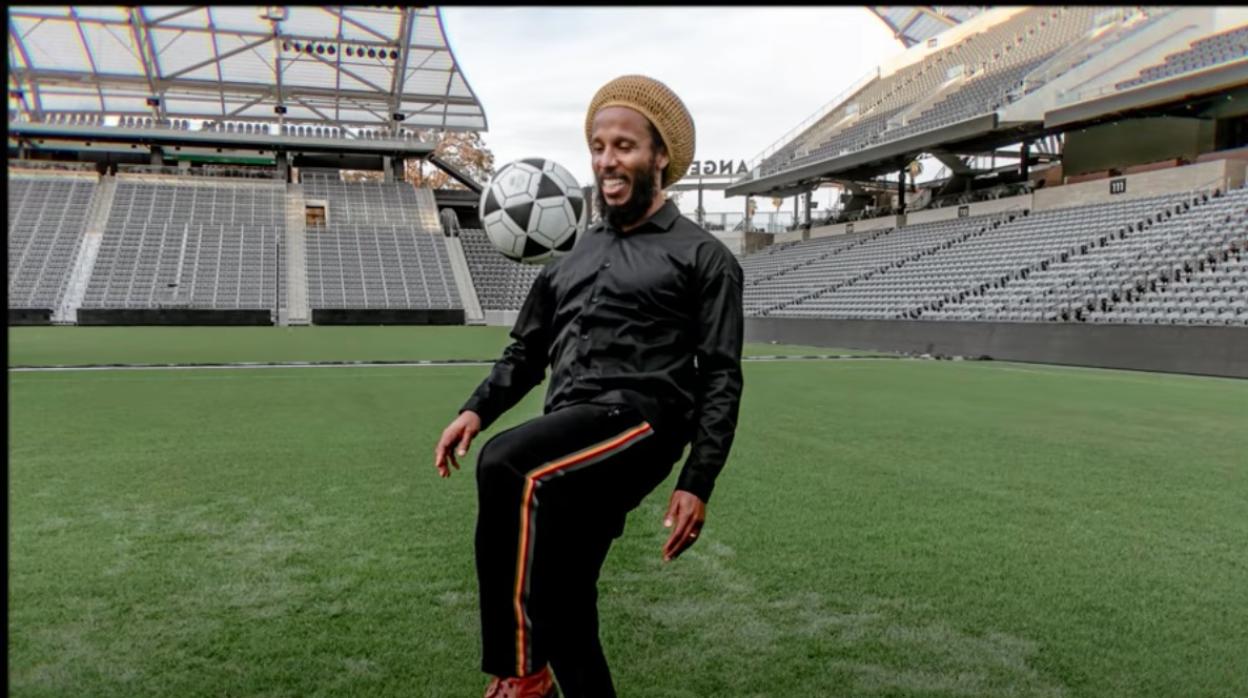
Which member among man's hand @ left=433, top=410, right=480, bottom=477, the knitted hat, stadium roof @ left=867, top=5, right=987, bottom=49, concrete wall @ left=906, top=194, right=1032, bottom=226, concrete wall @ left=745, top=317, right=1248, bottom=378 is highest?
stadium roof @ left=867, top=5, right=987, bottom=49

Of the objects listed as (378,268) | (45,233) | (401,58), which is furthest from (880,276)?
(45,233)

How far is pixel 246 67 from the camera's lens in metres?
43.2

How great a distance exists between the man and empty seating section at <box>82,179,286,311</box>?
36815 millimetres

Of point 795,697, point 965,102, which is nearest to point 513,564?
point 795,697

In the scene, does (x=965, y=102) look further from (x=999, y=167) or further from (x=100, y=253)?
(x=100, y=253)

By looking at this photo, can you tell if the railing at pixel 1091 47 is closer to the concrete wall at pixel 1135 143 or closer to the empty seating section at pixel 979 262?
the concrete wall at pixel 1135 143

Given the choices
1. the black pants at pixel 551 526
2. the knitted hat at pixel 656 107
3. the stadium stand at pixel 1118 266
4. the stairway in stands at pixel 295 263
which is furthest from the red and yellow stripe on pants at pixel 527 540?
the stairway in stands at pixel 295 263

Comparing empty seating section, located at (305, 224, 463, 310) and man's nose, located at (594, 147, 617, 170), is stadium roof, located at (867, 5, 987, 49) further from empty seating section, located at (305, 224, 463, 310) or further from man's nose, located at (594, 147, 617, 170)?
man's nose, located at (594, 147, 617, 170)

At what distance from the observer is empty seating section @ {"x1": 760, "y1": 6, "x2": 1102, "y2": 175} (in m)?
34.1

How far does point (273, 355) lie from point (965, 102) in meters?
28.2

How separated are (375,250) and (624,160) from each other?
4232cm

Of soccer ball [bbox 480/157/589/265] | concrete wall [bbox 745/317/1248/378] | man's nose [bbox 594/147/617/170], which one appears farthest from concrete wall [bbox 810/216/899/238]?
man's nose [bbox 594/147/617/170]

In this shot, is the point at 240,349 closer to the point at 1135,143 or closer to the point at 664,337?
the point at 664,337

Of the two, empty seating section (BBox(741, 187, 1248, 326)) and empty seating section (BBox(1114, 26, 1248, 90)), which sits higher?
empty seating section (BBox(1114, 26, 1248, 90))
